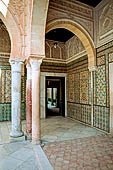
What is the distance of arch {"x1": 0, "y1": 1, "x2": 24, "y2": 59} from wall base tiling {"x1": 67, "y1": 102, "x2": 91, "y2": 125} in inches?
155

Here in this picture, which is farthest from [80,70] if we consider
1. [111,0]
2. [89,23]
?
[111,0]

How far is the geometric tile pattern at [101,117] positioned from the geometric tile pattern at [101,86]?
233 millimetres

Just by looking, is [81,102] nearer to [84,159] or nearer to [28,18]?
[84,159]

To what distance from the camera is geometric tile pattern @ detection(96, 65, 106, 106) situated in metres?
5.18

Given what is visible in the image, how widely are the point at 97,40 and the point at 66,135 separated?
160 inches

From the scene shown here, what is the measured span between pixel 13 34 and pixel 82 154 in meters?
3.98

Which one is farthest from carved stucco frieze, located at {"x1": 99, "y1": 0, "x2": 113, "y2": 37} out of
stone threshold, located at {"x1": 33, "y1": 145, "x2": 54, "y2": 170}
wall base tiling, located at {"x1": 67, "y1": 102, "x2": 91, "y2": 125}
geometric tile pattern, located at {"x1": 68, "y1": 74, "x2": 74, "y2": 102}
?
stone threshold, located at {"x1": 33, "y1": 145, "x2": 54, "y2": 170}

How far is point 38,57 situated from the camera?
3951 millimetres

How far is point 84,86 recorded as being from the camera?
6574mm

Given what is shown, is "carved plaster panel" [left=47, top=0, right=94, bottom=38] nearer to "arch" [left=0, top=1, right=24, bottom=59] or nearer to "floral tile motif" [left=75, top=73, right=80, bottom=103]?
"arch" [left=0, top=1, right=24, bottom=59]

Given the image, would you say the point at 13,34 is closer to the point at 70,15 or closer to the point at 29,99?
the point at 29,99

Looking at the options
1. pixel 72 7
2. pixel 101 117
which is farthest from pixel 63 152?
pixel 72 7

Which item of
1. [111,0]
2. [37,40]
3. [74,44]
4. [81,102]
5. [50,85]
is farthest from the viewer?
[50,85]

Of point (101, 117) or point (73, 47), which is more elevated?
point (73, 47)
